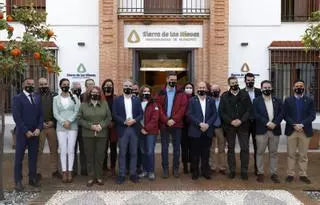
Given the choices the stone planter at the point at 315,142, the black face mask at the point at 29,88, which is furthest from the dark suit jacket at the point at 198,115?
the stone planter at the point at 315,142

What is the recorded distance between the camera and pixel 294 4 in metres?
15.7


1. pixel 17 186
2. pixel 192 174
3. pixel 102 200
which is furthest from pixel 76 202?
pixel 192 174

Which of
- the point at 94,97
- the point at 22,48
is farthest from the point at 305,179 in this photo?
the point at 22,48

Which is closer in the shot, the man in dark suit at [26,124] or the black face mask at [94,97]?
the man in dark suit at [26,124]

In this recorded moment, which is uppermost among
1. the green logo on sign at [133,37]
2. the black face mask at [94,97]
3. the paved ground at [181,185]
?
the green logo on sign at [133,37]

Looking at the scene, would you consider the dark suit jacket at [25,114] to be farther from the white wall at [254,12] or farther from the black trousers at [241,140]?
the white wall at [254,12]

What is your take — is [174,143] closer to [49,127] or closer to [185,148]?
[185,148]

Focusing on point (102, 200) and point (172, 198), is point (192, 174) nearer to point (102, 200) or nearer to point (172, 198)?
point (172, 198)

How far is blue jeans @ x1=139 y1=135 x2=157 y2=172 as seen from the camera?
912 cm

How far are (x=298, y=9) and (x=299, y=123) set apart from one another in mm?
7922

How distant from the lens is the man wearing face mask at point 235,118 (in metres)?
9.05

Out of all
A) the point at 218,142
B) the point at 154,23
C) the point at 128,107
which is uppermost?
the point at 154,23

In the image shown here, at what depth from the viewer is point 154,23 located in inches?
575

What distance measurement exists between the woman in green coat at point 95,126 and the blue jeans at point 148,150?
854mm
